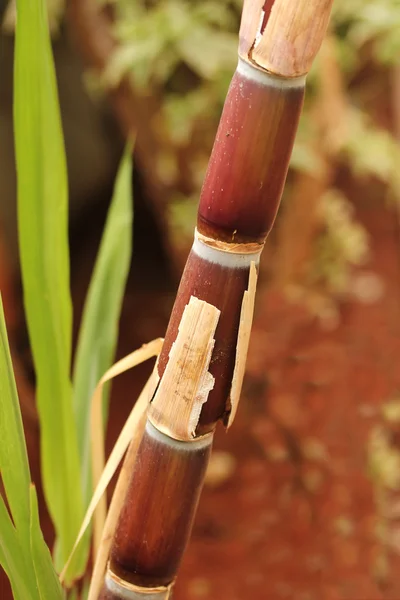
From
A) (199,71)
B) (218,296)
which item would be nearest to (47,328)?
(218,296)

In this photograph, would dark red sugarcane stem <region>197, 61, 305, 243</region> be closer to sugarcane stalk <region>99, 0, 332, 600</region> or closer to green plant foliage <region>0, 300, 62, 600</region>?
sugarcane stalk <region>99, 0, 332, 600</region>

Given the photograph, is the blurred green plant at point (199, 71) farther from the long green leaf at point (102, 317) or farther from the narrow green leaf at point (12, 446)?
the narrow green leaf at point (12, 446)

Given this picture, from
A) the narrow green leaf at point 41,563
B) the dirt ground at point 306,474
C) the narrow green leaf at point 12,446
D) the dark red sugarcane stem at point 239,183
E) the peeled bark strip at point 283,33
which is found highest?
the peeled bark strip at point 283,33

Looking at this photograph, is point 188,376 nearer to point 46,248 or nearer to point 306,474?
point 46,248

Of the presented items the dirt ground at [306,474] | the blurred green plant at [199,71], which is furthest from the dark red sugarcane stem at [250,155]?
the dirt ground at [306,474]

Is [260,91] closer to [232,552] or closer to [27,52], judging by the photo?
[27,52]

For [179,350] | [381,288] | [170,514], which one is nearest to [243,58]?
[179,350]
